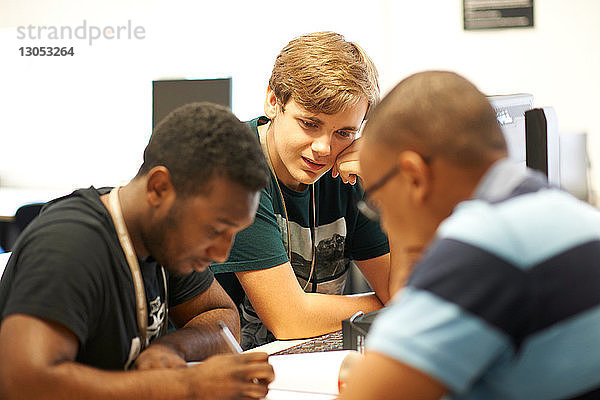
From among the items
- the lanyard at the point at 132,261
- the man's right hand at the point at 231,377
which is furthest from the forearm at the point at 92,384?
the lanyard at the point at 132,261

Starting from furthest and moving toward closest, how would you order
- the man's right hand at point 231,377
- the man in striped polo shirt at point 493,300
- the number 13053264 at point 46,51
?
the number 13053264 at point 46,51
the man's right hand at point 231,377
the man in striped polo shirt at point 493,300

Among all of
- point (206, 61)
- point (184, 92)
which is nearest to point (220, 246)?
point (184, 92)

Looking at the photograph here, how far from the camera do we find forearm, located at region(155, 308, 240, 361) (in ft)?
4.36

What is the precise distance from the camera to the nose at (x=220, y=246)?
1218 mm

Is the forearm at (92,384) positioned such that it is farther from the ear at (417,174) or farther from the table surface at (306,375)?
the ear at (417,174)

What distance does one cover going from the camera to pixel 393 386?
0.69m

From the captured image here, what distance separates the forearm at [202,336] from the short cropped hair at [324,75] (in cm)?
58

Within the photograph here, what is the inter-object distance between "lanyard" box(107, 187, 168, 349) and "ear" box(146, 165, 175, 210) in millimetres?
67

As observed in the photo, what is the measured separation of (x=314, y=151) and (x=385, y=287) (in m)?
0.43

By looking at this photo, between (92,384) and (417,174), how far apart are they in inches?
22.8

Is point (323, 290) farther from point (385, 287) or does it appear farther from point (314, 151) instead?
point (314, 151)

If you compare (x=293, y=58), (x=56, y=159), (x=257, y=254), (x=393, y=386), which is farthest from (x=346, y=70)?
(x=56, y=159)

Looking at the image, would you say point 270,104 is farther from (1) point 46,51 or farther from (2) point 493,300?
(1) point 46,51

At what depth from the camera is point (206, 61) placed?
5.06m
